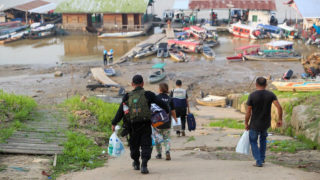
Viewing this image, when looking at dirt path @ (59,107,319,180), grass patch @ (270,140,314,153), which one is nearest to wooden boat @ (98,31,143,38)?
dirt path @ (59,107,319,180)

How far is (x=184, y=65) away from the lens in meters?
27.8

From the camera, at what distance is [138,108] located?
198 inches

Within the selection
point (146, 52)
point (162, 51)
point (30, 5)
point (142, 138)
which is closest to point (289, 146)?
point (142, 138)

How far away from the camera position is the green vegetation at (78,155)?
574 cm

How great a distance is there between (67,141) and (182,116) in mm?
2701

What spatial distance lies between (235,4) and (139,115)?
1840 inches

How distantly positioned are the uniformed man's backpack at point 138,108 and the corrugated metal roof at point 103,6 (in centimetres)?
4194

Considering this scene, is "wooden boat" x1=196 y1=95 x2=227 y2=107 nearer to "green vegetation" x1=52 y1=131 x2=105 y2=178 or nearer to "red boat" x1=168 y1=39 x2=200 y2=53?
"green vegetation" x1=52 y1=131 x2=105 y2=178

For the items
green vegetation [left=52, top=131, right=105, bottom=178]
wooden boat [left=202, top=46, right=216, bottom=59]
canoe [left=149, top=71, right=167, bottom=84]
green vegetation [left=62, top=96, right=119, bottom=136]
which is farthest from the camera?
wooden boat [left=202, top=46, right=216, bottom=59]

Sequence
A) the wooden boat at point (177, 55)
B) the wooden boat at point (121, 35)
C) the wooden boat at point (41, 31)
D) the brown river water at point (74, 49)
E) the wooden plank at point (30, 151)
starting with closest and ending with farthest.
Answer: the wooden plank at point (30, 151), the wooden boat at point (177, 55), the brown river water at point (74, 49), the wooden boat at point (121, 35), the wooden boat at point (41, 31)

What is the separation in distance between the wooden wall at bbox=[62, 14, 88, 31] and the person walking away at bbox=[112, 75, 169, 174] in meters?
44.8

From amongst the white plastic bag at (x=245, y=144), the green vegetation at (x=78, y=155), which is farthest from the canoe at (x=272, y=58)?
the white plastic bag at (x=245, y=144)

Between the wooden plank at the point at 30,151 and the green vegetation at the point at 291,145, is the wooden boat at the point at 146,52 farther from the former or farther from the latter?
the wooden plank at the point at 30,151

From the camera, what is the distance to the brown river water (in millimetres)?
31969
